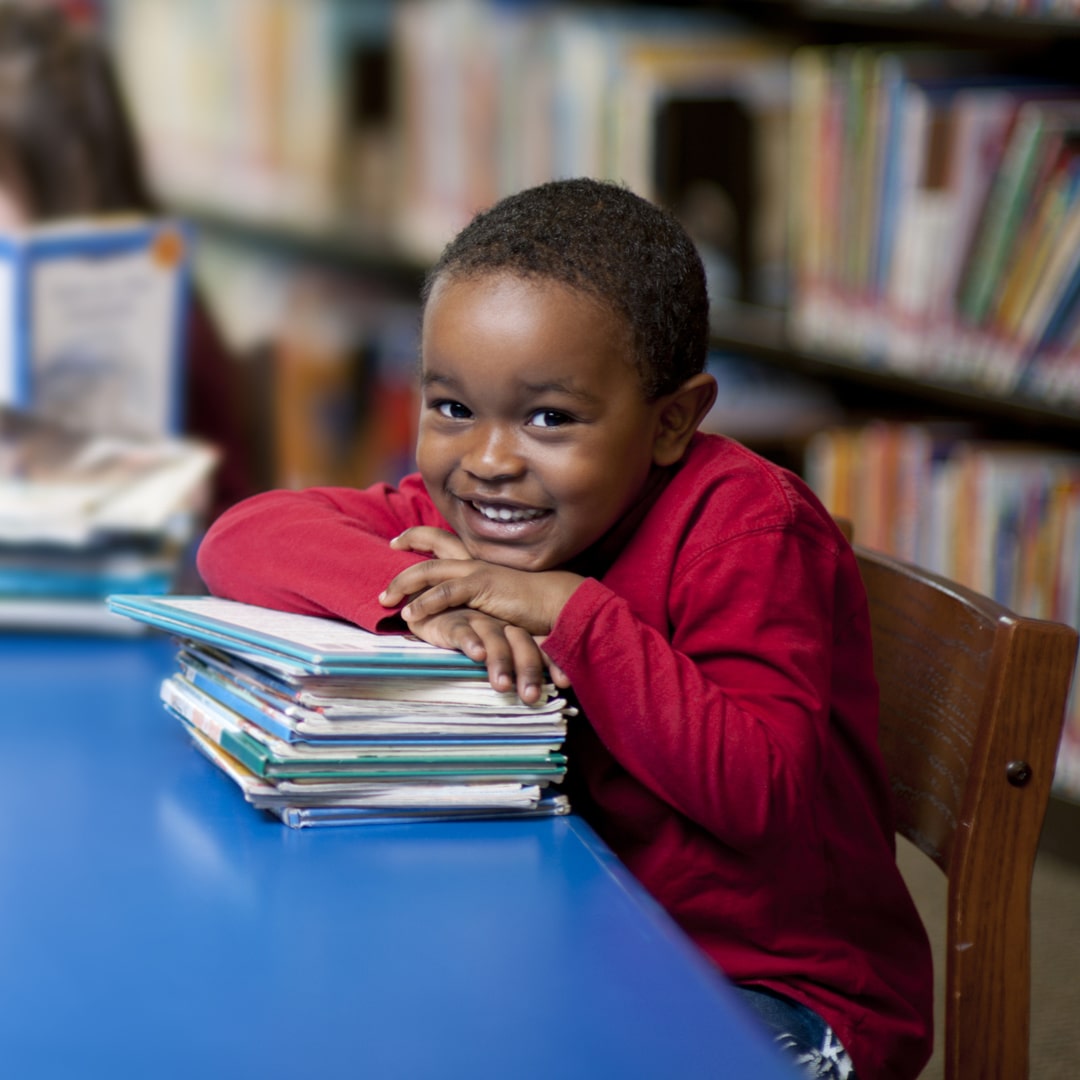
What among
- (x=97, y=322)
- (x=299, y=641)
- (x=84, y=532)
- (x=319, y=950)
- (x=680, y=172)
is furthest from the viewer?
(x=680, y=172)

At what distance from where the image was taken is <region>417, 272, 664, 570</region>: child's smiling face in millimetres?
878

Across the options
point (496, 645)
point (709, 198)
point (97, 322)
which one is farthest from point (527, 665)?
point (709, 198)

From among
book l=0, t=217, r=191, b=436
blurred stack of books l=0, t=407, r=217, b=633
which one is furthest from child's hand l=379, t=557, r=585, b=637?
book l=0, t=217, r=191, b=436

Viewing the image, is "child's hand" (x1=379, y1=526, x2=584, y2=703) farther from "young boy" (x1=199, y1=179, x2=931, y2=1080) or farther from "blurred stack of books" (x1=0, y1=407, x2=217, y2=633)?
"blurred stack of books" (x1=0, y1=407, x2=217, y2=633)

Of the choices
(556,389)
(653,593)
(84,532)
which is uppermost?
(556,389)

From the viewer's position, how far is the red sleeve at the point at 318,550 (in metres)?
0.93

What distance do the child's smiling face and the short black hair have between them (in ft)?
0.03

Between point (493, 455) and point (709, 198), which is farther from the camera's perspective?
point (709, 198)

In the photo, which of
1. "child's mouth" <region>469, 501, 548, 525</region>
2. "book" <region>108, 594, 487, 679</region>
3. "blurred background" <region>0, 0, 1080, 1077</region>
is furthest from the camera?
"blurred background" <region>0, 0, 1080, 1077</region>

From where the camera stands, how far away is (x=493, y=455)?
894 millimetres

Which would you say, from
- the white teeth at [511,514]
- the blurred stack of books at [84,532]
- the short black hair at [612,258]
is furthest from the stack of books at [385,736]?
the blurred stack of books at [84,532]

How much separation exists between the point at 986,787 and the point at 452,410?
39 cm

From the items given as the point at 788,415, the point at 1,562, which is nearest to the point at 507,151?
the point at 788,415

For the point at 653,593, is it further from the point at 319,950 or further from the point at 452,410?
the point at 319,950
